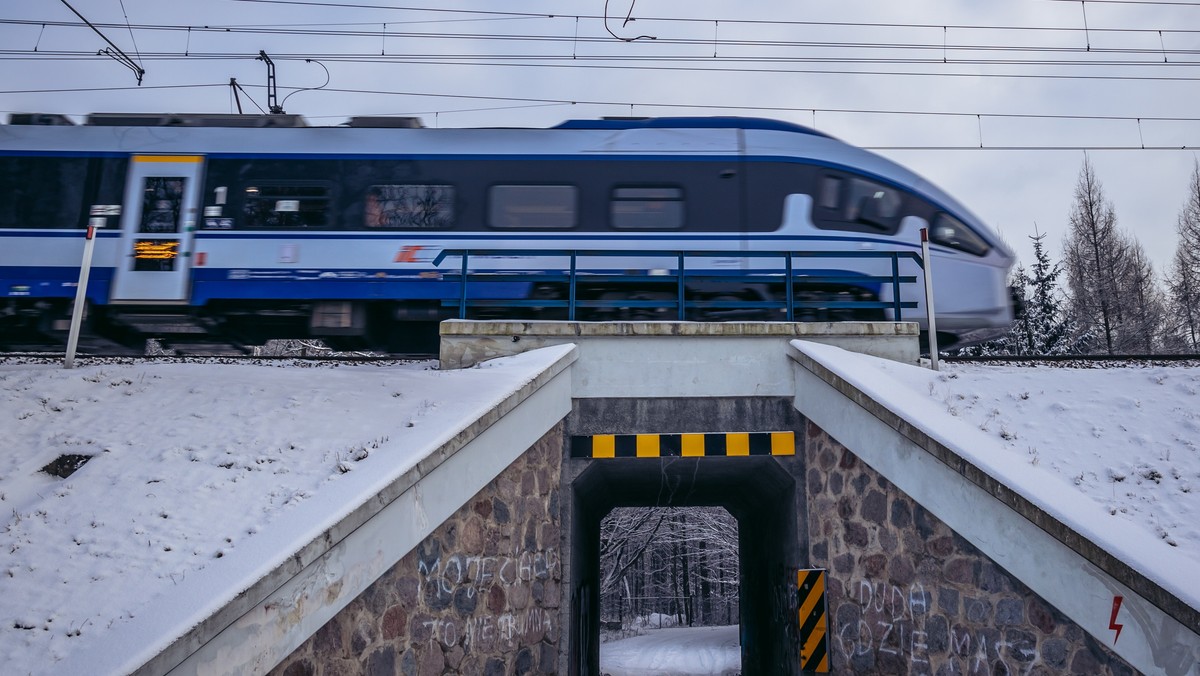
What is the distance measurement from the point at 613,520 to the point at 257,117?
18.7 metres

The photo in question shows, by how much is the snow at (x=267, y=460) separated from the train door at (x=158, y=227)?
4079 millimetres

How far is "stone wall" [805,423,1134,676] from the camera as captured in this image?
5832mm

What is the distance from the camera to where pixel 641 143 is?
12.2 m

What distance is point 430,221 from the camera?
1216cm

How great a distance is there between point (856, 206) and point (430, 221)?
6363 millimetres

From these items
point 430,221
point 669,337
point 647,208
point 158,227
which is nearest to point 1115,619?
point 669,337

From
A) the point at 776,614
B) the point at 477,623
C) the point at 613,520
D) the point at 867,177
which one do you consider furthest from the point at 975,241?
the point at 613,520

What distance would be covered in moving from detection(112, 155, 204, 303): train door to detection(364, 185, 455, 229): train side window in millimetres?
2672

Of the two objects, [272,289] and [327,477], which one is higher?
[272,289]

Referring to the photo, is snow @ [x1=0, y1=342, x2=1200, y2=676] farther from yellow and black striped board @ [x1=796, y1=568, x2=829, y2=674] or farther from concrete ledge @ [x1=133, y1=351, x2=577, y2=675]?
yellow and black striped board @ [x1=796, y1=568, x2=829, y2=674]

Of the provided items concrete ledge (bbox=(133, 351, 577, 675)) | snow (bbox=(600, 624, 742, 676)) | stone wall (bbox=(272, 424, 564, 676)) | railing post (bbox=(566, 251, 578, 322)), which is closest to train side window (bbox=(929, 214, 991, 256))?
railing post (bbox=(566, 251, 578, 322))

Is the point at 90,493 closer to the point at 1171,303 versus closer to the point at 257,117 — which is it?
the point at 257,117

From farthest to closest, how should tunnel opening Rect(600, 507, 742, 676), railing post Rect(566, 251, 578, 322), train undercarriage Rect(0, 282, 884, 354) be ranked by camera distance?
1. tunnel opening Rect(600, 507, 742, 676)
2. train undercarriage Rect(0, 282, 884, 354)
3. railing post Rect(566, 251, 578, 322)

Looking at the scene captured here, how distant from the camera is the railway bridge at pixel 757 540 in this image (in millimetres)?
5199
